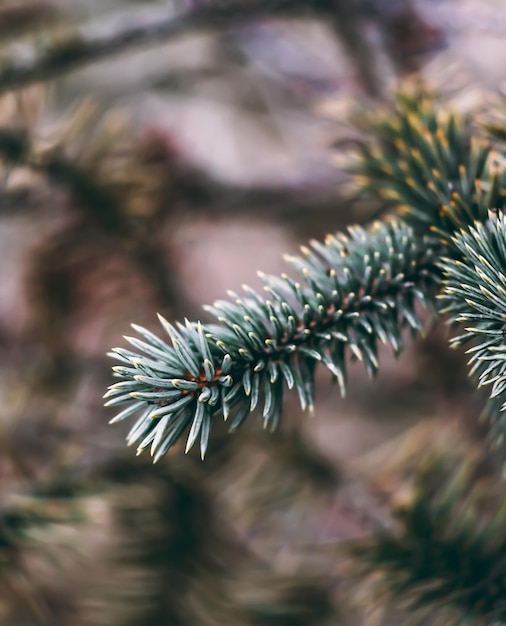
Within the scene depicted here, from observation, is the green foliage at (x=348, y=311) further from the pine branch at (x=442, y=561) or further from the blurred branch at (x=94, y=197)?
the blurred branch at (x=94, y=197)

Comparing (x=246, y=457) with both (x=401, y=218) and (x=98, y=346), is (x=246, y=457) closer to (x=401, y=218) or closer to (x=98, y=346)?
(x=98, y=346)

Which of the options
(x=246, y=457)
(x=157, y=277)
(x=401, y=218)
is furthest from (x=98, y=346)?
(x=401, y=218)

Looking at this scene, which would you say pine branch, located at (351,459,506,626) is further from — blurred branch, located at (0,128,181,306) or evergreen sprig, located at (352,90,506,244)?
blurred branch, located at (0,128,181,306)

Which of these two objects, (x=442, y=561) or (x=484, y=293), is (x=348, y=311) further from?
(x=442, y=561)

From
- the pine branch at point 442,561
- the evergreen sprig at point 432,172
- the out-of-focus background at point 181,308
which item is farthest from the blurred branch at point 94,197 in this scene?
the pine branch at point 442,561

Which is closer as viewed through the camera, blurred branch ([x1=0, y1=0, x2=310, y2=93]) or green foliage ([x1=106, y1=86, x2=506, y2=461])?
green foliage ([x1=106, y1=86, x2=506, y2=461])

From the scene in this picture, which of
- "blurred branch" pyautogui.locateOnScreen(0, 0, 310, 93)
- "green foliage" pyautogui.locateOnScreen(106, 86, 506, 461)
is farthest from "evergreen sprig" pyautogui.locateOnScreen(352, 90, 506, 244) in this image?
"blurred branch" pyautogui.locateOnScreen(0, 0, 310, 93)
